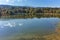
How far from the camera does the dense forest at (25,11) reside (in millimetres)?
12321

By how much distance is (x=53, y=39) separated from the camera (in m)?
6.39

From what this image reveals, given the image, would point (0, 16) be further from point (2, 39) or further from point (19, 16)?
point (2, 39)

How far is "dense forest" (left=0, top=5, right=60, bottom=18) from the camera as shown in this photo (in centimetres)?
1232

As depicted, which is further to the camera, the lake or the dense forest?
the dense forest

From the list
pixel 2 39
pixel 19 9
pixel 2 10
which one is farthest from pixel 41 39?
pixel 19 9

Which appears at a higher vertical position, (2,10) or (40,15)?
(2,10)

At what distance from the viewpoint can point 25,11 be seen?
1368 centimetres

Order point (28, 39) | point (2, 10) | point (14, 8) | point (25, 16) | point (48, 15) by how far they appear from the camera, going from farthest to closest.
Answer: point (48, 15), point (25, 16), point (14, 8), point (2, 10), point (28, 39)

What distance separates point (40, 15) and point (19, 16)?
2328 millimetres

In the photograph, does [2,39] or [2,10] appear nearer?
[2,39]

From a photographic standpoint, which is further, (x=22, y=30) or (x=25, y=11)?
(x=25, y=11)

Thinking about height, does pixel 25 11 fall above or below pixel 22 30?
below

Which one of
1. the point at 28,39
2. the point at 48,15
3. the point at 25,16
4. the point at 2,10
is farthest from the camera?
the point at 48,15

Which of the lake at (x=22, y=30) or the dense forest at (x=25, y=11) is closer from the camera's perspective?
the lake at (x=22, y=30)
